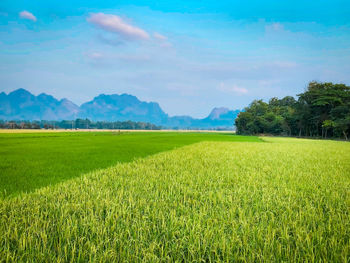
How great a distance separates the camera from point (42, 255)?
2586mm

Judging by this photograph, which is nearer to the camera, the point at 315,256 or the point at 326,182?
the point at 315,256

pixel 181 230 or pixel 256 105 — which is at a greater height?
pixel 256 105

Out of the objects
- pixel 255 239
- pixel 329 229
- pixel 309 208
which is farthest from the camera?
pixel 309 208

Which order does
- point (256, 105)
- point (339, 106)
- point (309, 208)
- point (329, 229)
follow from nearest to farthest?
point (329, 229) < point (309, 208) < point (339, 106) < point (256, 105)

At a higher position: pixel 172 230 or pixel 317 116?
pixel 317 116

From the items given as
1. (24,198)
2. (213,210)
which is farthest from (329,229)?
(24,198)

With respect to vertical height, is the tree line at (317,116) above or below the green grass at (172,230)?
above

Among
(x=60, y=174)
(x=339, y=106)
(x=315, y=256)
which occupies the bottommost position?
(x=60, y=174)

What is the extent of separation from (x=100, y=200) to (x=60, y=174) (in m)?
5.04

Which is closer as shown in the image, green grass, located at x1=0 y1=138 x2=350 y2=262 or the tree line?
green grass, located at x1=0 y1=138 x2=350 y2=262

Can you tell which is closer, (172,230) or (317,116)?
(172,230)

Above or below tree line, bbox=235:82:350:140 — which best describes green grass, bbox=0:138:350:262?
below

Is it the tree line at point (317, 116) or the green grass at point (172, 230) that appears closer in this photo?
the green grass at point (172, 230)

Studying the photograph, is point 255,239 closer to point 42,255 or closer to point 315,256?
point 315,256
